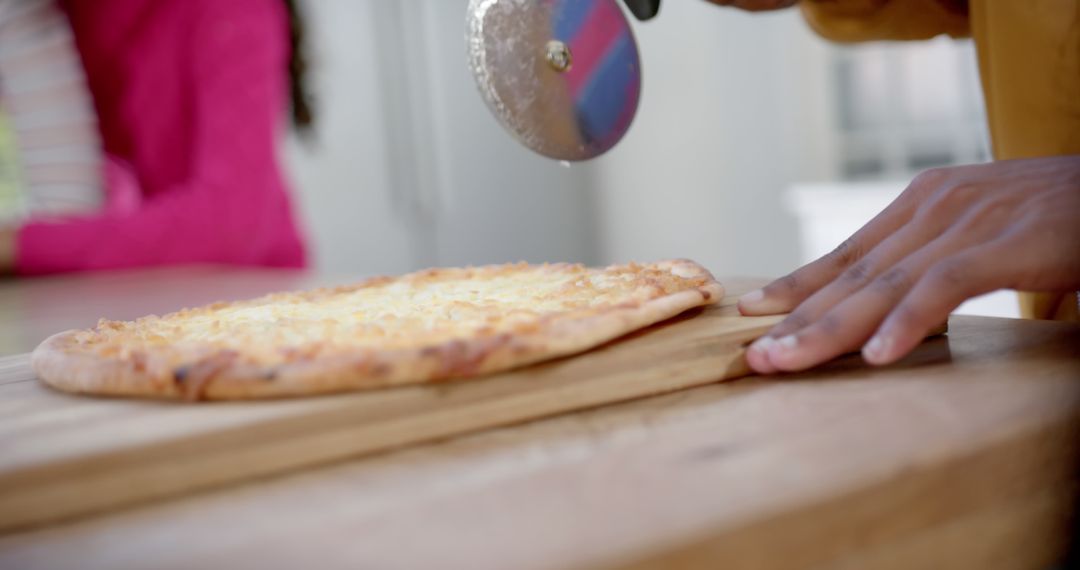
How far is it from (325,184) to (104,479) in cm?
357

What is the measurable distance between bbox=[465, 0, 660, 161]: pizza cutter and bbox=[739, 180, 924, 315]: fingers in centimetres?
21

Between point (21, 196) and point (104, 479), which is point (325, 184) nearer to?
point (21, 196)

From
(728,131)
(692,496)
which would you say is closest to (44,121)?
(728,131)

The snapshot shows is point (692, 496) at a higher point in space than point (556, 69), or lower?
lower

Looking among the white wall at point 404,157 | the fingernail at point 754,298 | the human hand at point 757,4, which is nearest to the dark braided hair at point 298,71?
the white wall at point 404,157

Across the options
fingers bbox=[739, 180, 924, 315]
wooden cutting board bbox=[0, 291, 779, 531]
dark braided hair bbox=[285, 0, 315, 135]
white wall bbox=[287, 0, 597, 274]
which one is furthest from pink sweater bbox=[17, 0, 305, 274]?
fingers bbox=[739, 180, 924, 315]

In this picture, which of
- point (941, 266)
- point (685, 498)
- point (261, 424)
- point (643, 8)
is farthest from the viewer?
point (643, 8)

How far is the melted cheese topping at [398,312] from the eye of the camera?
61 cm

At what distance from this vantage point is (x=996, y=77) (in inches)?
39.6

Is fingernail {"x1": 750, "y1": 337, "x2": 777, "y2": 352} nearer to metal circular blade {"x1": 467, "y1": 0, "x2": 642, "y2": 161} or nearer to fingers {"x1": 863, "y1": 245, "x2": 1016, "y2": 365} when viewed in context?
fingers {"x1": 863, "y1": 245, "x2": 1016, "y2": 365}

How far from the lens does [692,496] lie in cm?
40

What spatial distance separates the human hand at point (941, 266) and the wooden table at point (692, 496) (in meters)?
0.04

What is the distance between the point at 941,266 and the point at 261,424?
39 centimetres

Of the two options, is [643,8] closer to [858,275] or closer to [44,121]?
[858,275]
